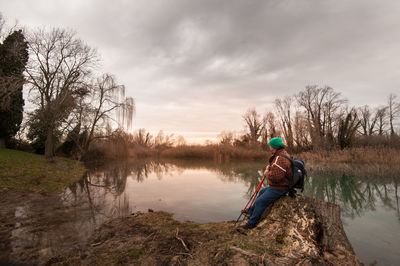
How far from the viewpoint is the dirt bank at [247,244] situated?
115 inches

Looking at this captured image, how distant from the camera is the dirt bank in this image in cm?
293

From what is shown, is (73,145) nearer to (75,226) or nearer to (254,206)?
(75,226)

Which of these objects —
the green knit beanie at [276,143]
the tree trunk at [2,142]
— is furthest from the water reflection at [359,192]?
the tree trunk at [2,142]

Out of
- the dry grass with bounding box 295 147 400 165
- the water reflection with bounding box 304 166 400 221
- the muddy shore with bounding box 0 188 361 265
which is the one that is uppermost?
the dry grass with bounding box 295 147 400 165

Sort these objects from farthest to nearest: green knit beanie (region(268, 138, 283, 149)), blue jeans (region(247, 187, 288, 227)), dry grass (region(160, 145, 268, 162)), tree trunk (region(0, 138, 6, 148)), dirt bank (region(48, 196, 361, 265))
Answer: dry grass (region(160, 145, 268, 162)) < tree trunk (region(0, 138, 6, 148)) < green knit beanie (region(268, 138, 283, 149)) < blue jeans (region(247, 187, 288, 227)) < dirt bank (region(48, 196, 361, 265))

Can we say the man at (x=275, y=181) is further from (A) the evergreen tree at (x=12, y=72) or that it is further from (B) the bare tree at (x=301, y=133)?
(B) the bare tree at (x=301, y=133)

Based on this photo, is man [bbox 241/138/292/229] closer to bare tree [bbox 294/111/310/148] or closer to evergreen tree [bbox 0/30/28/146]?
evergreen tree [bbox 0/30/28/146]

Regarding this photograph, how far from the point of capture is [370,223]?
5586 millimetres

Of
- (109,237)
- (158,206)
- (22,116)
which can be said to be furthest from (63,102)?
(109,237)

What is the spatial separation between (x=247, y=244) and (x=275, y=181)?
1.11 metres

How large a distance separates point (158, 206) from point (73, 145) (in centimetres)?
2143

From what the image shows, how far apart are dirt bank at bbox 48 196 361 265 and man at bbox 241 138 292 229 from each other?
166mm

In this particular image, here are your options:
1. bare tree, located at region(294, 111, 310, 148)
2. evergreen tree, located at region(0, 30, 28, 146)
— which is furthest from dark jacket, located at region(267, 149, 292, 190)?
bare tree, located at region(294, 111, 310, 148)

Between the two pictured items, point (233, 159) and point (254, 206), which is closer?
point (254, 206)
